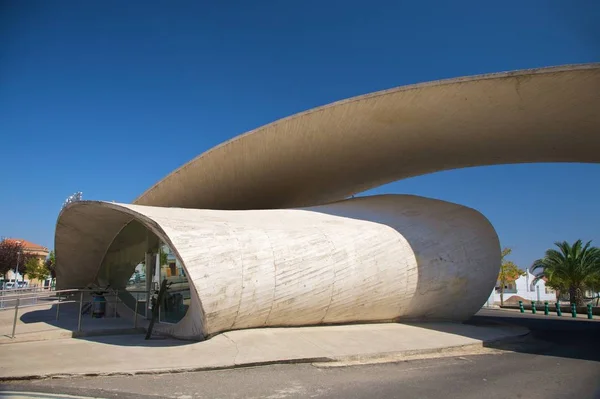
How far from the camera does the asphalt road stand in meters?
5.84

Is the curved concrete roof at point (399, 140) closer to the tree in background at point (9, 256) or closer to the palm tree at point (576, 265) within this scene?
the palm tree at point (576, 265)

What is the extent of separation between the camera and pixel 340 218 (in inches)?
487

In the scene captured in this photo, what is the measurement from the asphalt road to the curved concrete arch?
7.33ft

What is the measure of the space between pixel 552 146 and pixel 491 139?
2159 millimetres

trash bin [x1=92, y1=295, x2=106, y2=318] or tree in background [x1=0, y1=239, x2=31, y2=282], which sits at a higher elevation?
tree in background [x1=0, y1=239, x2=31, y2=282]

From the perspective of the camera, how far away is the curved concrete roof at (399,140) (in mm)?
10375

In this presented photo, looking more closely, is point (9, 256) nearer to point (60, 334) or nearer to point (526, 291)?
point (60, 334)

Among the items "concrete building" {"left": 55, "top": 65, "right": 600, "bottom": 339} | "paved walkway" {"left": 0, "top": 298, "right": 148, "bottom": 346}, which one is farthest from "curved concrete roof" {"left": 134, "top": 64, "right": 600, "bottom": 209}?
"paved walkway" {"left": 0, "top": 298, "right": 148, "bottom": 346}

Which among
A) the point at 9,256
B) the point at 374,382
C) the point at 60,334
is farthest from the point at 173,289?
the point at 9,256

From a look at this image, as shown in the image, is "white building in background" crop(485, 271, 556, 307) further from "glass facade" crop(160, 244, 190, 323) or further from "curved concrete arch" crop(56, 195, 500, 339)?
"glass facade" crop(160, 244, 190, 323)

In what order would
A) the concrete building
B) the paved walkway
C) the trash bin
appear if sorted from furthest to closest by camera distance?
the trash bin → the paved walkway → the concrete building

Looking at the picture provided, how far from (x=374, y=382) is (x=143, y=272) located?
961 cm

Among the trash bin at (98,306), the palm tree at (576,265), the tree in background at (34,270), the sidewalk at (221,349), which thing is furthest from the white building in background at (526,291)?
the tree in background at (34,270)

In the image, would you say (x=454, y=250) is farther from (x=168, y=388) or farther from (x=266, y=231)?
(x=168, y=388)
